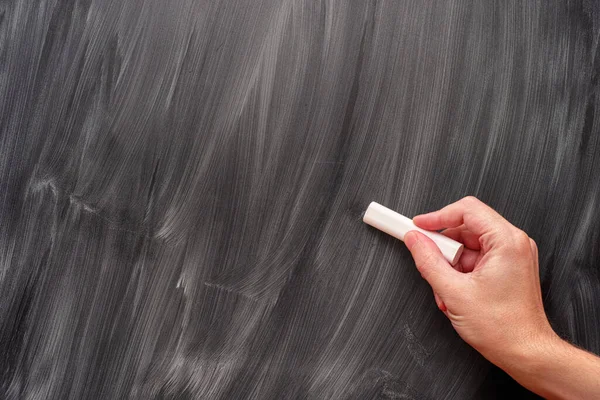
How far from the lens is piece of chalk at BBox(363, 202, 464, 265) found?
0.65 metres

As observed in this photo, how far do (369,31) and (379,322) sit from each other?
386 mm

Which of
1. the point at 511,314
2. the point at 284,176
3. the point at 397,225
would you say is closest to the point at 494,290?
the point at 511,314

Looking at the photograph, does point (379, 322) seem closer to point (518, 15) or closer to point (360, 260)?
point (360, 260)

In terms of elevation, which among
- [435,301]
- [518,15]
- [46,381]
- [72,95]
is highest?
[518,15]

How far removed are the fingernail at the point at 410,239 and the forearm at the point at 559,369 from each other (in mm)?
179

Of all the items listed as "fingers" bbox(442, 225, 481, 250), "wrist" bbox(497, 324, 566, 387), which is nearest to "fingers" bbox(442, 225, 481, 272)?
"fingers" bbox(442, 225, 481, 250)

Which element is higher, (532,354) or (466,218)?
(466,218)

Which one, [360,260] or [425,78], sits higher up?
[425,78]

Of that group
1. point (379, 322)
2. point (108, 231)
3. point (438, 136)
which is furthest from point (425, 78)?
point (108, 231)

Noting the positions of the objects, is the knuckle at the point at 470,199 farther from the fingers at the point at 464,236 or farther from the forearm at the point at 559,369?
the forearm at the point at 559,369

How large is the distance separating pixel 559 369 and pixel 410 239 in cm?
23

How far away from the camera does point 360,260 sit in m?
0.69

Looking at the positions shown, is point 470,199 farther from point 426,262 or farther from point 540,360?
point 540,360

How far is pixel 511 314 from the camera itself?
62 centimetres
